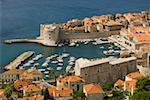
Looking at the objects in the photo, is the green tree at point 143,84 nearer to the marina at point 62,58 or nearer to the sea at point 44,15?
the marina at point 62,58

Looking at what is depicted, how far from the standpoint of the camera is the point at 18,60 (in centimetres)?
1666

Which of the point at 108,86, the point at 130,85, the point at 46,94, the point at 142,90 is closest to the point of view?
the point at 142,90

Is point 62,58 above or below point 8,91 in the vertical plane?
above

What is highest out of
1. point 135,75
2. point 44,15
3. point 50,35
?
point 44,15

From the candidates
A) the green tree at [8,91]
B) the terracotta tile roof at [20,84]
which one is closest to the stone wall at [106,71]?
the terracotta tile roof at [20,84]

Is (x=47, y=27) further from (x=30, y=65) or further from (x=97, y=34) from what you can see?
(x=30, y=65)

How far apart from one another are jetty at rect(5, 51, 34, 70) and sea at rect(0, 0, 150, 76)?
223 millimetres

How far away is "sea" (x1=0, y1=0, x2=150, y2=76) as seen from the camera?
1817 centimetres

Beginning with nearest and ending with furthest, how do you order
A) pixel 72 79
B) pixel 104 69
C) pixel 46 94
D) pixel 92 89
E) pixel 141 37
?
pixel 92 89 → pixel 46 94 → pixel 72 79 → pixel 104 69 → pixel 141 37

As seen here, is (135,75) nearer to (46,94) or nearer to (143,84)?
(143,84)

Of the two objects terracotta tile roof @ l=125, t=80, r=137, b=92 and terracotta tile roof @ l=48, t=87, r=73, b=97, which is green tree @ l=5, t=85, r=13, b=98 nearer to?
terracotta tile roof @ l=48, t=87, r=73, b=97

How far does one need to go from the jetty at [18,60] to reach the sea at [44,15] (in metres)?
0.22

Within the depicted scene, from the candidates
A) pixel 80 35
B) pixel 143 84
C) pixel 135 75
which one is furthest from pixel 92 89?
pixel 80 35

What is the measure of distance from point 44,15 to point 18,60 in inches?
375
